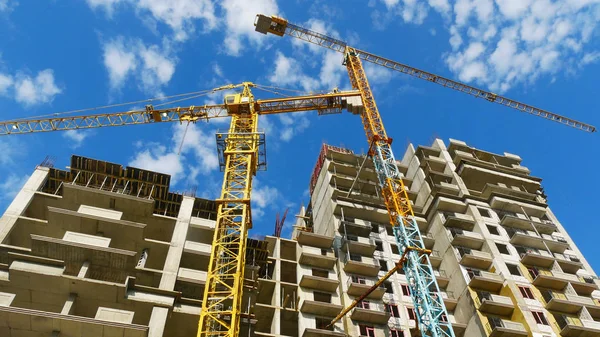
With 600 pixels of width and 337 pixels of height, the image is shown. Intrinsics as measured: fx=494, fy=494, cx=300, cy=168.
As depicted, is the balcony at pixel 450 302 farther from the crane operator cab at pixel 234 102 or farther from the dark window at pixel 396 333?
the crane operator cab at pixel 234 102

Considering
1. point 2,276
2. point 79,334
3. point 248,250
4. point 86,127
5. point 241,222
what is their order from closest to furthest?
point 79,334, point 2,276, point 241,222, point 248,250, point 86,127

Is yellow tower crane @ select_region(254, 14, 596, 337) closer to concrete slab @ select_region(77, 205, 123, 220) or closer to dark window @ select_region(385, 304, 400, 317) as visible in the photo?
dark window @ select_region(385, 304, 400, 317)

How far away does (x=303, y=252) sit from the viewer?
51.0m

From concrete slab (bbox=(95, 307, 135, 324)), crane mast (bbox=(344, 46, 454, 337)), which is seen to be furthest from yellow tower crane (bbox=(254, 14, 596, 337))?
concrete slab (bbox=(95, 307, 135, 324))

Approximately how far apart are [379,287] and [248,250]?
44.4 ft

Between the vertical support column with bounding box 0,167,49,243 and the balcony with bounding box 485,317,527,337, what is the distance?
133 feet

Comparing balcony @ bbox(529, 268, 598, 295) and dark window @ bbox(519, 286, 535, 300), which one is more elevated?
balcony @ bbox(529, 268, 598, 295)

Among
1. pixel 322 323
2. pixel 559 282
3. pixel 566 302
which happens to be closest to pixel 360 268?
pixel 322 323

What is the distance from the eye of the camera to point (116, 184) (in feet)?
150

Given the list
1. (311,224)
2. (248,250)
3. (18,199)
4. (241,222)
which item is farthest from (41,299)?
(311,224)

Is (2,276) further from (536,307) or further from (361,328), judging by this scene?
(536,307)

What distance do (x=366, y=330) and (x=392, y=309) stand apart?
14.2 ft

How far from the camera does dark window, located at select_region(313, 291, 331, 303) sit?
48281 millimetres

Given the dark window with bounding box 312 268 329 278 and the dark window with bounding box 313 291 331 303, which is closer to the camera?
the dark window with bounding box 313 291 331 303
